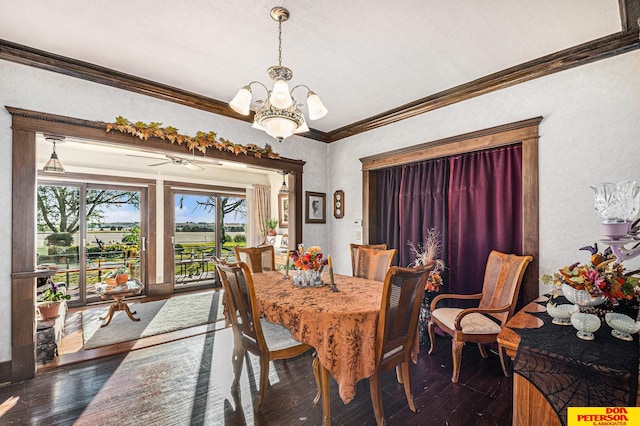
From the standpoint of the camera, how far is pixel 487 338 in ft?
7.83

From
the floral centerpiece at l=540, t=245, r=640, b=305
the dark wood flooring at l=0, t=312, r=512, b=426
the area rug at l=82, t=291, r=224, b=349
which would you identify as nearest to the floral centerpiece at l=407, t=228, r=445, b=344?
the dark wood flooring at l=0, t=312, r=512, b=426

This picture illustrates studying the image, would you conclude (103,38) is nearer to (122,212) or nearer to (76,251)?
(122,212)

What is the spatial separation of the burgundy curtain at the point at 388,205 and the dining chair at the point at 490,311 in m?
1.31

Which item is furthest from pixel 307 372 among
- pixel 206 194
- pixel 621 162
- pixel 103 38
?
pixel 206 194

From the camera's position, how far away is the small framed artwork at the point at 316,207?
4438mm

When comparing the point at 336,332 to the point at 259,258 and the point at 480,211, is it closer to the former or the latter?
the point at 259,258

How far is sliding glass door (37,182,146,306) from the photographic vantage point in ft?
15.1

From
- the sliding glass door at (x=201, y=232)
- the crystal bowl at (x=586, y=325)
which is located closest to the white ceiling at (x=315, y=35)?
the crystal bowl at (x=586, y=325)

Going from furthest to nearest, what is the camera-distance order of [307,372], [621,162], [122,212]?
[122,212], [307,372], [621,162]

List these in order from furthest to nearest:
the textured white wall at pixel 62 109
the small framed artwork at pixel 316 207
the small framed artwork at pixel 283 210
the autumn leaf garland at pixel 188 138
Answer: the small framed artwork at pixel 283 210 < the small framed artwork at pixel 316 207 < the autumn leaf garland at pixel 188 138 < the textured white wall at pixel 62 109

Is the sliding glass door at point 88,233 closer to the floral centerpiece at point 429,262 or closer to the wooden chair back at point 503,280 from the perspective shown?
the floral centerpiece at point 429,262

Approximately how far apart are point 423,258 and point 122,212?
5.26m

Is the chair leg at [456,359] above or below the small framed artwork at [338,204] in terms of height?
below

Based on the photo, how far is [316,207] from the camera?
14.9 ft
